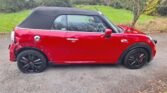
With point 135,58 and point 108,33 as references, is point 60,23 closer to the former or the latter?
point 108,33

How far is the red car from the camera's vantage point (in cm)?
741

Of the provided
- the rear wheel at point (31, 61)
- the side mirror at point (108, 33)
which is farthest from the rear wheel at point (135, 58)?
the rear wheel at point (31, 61)

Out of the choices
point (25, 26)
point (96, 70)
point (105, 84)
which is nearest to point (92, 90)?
point (105, 84)

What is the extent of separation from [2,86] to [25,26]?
1556 mm

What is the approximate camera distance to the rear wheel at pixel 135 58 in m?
7.90

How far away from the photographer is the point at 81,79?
7340mm

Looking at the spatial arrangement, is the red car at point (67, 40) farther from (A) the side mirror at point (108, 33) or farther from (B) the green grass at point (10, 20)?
(B) the green grass at point (10, 20)

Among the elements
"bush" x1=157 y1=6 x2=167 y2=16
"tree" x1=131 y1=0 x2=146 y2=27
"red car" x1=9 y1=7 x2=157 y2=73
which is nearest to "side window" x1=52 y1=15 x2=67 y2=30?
"red car" x1=9 y1=7 x2=157 y2=73

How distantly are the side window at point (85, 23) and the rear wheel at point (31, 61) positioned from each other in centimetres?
108

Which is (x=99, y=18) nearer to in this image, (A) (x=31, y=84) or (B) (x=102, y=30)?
(B) (x=102, y=30)

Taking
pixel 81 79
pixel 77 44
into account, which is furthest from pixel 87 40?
pixel 81 79

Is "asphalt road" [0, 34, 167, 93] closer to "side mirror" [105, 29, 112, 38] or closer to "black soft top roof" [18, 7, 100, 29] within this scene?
"side mirror" [105, 29, 112, 38]

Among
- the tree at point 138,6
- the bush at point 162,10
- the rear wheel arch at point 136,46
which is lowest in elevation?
the bush at point 162,10

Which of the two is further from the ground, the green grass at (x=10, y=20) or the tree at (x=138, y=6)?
the tree at (x=138, y=6)
